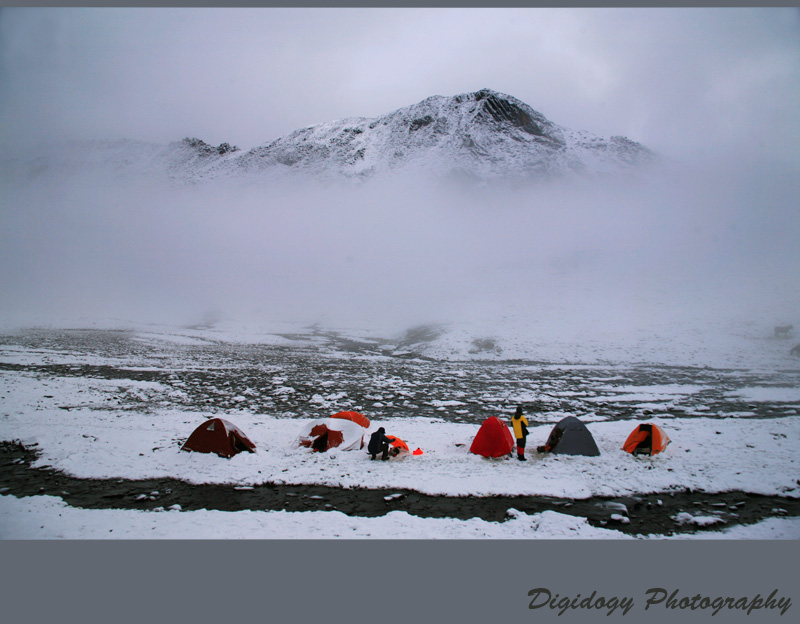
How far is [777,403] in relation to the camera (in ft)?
74.7

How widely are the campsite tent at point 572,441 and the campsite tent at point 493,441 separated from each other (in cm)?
167

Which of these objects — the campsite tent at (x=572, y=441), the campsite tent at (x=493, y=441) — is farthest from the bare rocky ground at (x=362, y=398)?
the campsite tent at (x=572, y=441)

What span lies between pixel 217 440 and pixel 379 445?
6003 mm

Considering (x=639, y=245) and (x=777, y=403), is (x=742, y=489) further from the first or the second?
(x=639, y=245)

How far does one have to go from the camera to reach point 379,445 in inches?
517

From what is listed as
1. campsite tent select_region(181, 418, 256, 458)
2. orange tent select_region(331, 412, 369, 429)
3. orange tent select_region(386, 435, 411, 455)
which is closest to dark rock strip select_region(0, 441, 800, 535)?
campsite tent select_region(181, 418, 256, 458)

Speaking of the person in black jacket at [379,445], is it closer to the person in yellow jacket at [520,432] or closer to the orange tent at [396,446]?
the orange tent at [396,446]

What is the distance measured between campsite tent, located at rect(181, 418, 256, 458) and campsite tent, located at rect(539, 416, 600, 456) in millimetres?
11694

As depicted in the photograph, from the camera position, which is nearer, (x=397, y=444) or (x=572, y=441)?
(x=397, y=444)

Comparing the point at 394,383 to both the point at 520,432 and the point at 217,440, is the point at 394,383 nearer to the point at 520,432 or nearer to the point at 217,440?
the point at 520,432

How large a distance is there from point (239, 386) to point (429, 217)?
182120 mm

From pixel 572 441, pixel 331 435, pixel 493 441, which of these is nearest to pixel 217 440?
pixel 331 435

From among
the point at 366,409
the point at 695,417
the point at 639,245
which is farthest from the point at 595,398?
the point at 639,245

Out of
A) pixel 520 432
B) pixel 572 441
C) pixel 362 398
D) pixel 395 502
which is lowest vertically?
pixel 395 502
